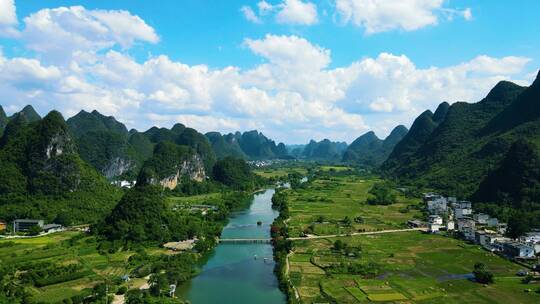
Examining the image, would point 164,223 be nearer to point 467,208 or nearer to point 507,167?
point 467,208

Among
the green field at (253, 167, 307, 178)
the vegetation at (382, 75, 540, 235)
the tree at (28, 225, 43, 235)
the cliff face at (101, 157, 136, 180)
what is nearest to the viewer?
the tree at (28, 225, 43, 235)

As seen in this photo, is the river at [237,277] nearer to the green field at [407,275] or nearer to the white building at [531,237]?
the green field at [407,275]

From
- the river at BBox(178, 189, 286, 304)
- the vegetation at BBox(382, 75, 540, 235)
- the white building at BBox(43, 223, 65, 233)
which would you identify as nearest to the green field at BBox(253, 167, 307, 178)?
the vegetation at BBox(382, 75, 540, 235)

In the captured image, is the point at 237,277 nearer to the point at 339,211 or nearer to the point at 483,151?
the point at 339,211

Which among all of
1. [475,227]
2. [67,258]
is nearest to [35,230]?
[67,258]

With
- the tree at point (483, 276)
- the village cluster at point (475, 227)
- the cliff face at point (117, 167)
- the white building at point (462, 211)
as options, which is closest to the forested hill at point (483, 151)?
the white building at point (462, 211)

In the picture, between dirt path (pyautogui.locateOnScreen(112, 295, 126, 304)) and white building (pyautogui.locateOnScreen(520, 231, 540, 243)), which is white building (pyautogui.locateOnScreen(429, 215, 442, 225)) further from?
dirt path (pyautogui.locateOnScreen(112, 295, 126, 304))
